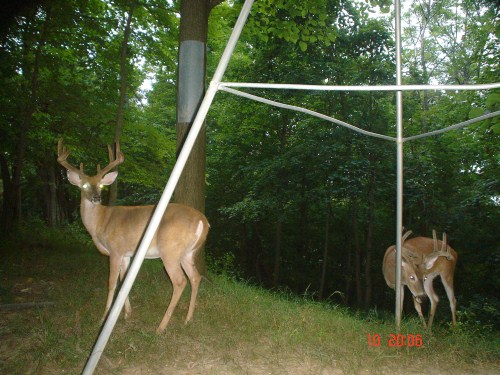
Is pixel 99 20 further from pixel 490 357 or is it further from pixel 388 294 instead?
pixel 388 294

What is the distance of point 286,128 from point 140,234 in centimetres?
1191

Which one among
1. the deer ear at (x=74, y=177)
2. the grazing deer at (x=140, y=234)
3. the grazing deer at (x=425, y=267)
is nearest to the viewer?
the grazing deer at (x=140, y=234)

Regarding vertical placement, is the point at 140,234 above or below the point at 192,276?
above

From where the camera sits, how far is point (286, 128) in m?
15.9

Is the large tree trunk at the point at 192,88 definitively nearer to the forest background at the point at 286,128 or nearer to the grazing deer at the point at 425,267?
the forest background at the point at 286,128

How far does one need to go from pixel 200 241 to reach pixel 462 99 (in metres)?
10.1

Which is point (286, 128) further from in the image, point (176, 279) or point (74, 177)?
point (176, 279)

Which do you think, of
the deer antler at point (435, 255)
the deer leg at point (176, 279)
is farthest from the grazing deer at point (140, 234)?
the deer antler at point (435, 255)

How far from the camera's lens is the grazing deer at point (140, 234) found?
4379 millimetres

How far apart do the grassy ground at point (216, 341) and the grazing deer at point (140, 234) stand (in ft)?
1.13

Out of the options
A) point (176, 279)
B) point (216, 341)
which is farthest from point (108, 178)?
point (216, 341)

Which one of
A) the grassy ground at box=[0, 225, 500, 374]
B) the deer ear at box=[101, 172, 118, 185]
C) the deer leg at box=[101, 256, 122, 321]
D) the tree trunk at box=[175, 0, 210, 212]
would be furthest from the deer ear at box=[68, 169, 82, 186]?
the grassy ground at box=[0, 225, 500, 374]
